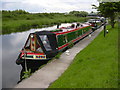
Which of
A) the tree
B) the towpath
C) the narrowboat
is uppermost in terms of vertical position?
the tree

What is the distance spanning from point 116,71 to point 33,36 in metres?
6.97

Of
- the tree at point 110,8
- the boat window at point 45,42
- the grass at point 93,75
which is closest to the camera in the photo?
the grass at point 93,75

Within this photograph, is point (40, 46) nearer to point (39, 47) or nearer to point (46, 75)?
point (39, 47)

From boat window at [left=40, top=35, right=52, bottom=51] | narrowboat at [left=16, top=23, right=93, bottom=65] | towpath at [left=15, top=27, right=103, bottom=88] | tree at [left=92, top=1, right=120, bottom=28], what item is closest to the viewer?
towpath at [left=15, top=27, right=103, bottom=88]

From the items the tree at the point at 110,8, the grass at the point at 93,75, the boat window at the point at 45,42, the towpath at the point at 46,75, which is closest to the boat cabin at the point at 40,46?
the boat window at the point at 45,42

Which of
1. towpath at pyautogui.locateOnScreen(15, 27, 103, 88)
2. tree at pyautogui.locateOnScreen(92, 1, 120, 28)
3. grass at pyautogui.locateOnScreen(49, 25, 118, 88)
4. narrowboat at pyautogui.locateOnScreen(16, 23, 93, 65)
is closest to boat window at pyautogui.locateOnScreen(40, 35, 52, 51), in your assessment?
narrowboat at pyautogui.locateOnScreen(16, 23, 93, 65)

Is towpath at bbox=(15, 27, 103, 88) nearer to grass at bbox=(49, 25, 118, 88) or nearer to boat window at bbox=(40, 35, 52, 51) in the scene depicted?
grass at bbox=(49, 25, 118, 88)

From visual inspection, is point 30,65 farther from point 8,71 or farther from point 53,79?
point 53,79

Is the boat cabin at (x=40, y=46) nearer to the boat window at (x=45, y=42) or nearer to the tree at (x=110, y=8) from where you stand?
the boat window at (x=45, y=42)

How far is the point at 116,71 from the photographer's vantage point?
28.0ft

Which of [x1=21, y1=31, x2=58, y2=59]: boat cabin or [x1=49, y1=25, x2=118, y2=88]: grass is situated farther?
[x1=21, y1=31, x2=58, y2=59]: boat cabin

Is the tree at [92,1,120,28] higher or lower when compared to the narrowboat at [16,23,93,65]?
higher

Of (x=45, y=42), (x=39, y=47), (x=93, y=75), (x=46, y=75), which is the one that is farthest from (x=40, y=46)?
(x=93, y=75)

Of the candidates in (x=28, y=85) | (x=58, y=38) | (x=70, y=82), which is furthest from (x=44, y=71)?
(x=58, y=38)
